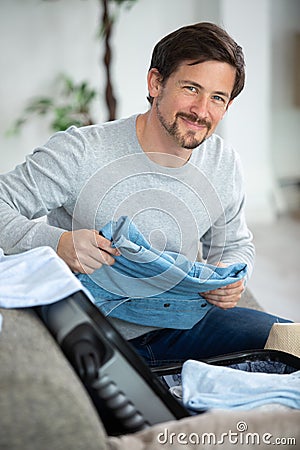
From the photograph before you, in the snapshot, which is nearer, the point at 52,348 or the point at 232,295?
the point at 52,348

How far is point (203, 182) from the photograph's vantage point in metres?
1.80

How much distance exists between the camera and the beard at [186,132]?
1658 millimetres

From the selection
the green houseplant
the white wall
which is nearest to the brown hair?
the green houseplant

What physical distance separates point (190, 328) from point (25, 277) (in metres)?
0.56

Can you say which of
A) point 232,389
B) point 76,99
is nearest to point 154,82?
point 232,389

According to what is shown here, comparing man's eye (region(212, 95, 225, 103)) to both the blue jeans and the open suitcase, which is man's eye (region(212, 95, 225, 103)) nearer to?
the blue jeans

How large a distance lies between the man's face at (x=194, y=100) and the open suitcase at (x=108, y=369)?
2.26 ft

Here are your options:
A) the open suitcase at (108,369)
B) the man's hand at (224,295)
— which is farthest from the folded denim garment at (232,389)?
the man's hand at (224,295)

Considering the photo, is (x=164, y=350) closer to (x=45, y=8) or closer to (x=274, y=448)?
(x=274, y=448)

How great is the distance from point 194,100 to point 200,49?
0.11 m

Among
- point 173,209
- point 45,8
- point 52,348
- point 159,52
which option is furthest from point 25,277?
point 45,8

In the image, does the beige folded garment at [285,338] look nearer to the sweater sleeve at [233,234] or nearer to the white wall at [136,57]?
the sweater sleeve at [233,234]

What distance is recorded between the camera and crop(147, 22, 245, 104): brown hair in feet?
5.28

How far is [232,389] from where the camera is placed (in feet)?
3.80
